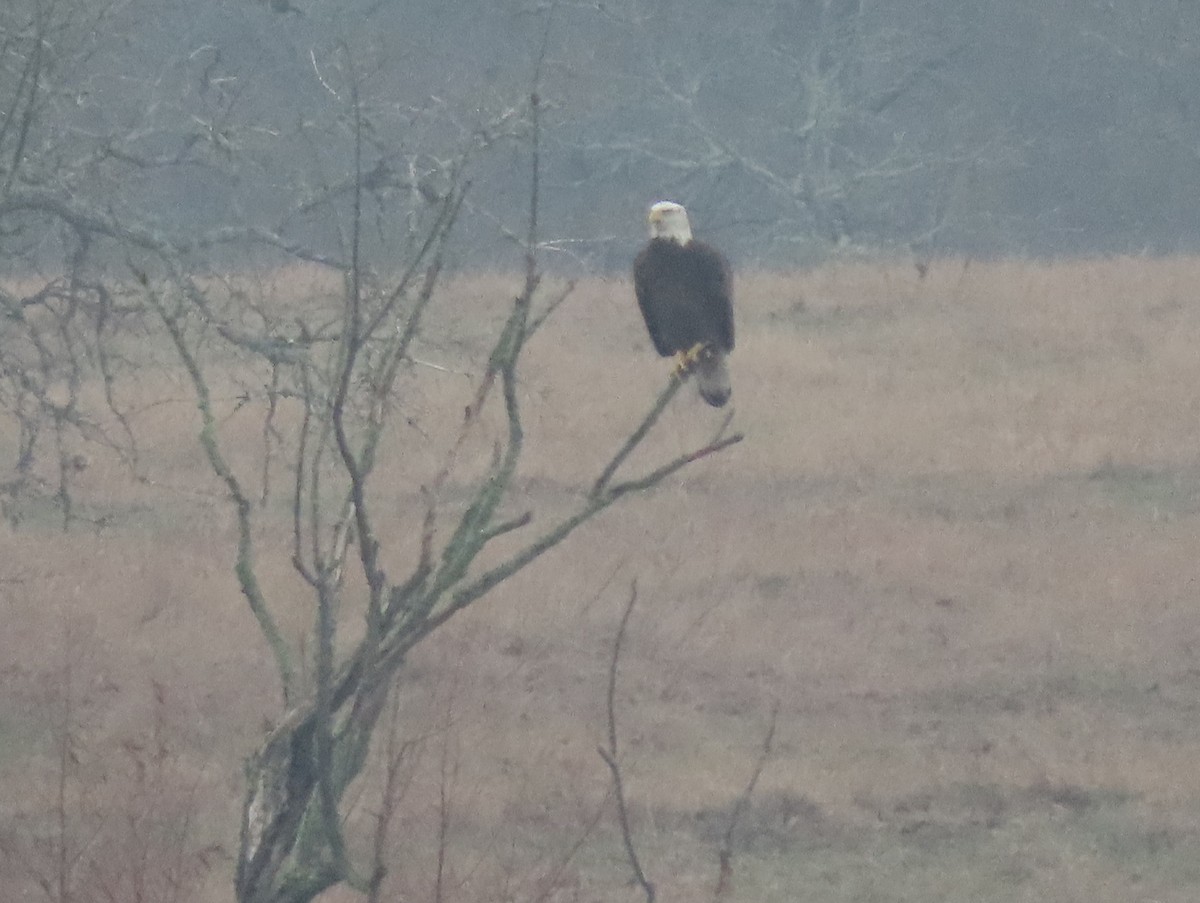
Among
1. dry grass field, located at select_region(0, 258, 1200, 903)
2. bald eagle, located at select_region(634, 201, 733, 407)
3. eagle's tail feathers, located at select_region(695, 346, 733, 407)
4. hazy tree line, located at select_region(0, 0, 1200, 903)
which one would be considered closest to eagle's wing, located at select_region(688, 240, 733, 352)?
bald eagle, located at select_region(634, 201, 733, 407)

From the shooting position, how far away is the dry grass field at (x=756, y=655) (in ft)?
21.8

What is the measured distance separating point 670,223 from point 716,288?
292 mm

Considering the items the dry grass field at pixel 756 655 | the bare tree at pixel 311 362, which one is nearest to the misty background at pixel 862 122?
the dry grass field at pixel 756 655

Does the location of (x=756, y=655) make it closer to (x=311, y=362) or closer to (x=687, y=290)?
(x=687, y=290)

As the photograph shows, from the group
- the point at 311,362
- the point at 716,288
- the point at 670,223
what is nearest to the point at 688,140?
the point at 670,223

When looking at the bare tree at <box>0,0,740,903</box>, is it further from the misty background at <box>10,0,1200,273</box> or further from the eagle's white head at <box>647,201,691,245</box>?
the misty background at <box>10,0,1200,273</box>

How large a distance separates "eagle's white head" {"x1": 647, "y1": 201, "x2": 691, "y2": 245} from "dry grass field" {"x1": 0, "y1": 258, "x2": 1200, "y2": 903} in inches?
32.0

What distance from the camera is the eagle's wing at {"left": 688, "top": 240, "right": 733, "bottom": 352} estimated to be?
20.5 feet

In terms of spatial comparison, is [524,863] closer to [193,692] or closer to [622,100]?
[193,692]

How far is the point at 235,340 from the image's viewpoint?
5848 millimetres

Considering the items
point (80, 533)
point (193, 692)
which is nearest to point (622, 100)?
point (80, 533)

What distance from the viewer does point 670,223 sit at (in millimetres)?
6363

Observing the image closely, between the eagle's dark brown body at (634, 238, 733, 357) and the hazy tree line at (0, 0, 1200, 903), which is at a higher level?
the hazy tree line at (0, 0, 1200, 903)

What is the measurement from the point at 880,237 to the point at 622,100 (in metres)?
4.19
